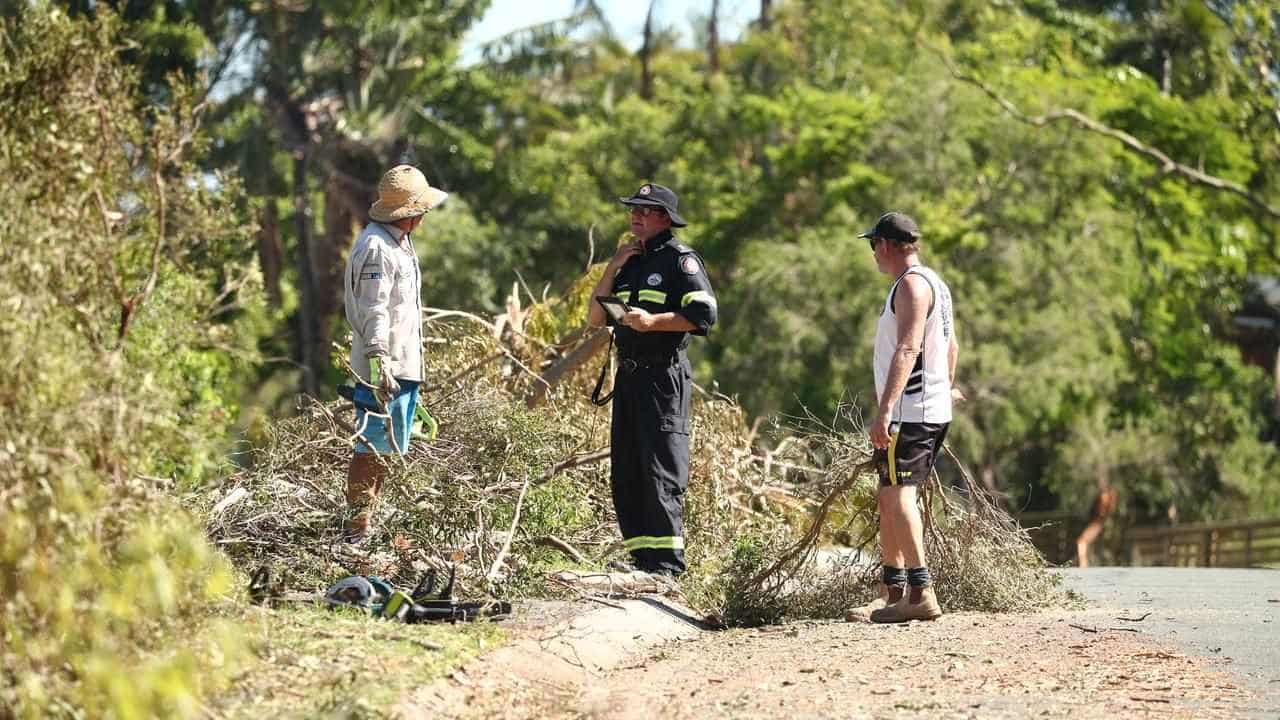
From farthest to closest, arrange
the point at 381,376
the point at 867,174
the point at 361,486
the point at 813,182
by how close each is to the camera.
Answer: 1. the point at 813,182
2. the point at 867,174
3. the point at 361,486
4. the point at 381,376

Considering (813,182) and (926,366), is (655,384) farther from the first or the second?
(813,182)

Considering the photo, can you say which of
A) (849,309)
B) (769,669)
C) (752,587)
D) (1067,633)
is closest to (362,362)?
(752,587)

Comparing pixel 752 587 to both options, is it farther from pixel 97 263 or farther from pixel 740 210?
pixel 740 210

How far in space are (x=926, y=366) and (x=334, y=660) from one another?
11.2 feet

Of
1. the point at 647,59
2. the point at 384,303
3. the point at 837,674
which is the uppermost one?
the point at 647,59

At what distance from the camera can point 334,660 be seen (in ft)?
19.9

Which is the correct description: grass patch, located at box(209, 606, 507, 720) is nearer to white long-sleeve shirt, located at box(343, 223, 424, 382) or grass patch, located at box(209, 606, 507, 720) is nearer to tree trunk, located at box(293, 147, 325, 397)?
white long-sleeve shirt, located at box(343, 223, 424, 382)

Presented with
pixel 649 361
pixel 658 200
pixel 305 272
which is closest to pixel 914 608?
pixel 649 361

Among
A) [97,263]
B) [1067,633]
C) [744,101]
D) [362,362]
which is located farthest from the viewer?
[744,101]

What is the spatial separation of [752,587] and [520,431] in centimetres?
166

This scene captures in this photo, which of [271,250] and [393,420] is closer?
[393,420]

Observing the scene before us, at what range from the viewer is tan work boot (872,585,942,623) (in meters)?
8.28

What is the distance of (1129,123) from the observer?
110 feet

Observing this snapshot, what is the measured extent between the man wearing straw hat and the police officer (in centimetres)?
97
